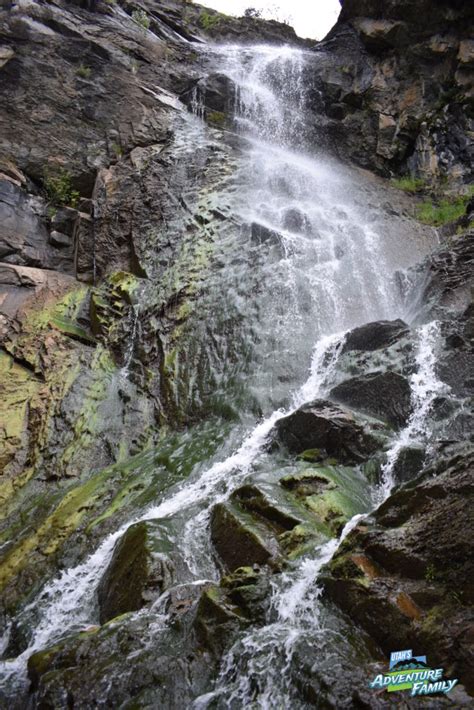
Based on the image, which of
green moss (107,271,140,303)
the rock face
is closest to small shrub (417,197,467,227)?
the rock face

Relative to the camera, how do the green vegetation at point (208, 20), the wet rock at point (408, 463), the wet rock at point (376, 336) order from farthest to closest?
the green vegetation at point (208, 20), the wet rock at point (376, 336), the wet rock at point (408, 463)

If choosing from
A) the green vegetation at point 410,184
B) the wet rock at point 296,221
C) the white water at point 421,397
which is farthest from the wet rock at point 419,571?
the green vegetation at point 410,184

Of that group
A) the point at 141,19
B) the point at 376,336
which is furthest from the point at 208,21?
the point at 376,336

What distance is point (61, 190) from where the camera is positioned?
1517cm

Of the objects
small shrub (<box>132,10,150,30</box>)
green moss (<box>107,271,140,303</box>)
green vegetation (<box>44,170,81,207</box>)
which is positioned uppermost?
small shrub (<box>132,10,150,30</box>)

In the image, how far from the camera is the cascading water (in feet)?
14.2

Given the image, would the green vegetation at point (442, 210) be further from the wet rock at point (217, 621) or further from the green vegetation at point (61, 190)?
the wet rock at point (217, 621)

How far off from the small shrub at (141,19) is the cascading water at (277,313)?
291 cm

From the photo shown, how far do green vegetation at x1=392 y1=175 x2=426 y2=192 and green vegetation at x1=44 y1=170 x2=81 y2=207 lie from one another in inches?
445

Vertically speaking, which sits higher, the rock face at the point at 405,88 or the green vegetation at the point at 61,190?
the rock face at the point at 405,88

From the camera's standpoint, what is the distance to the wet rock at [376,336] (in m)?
9.25

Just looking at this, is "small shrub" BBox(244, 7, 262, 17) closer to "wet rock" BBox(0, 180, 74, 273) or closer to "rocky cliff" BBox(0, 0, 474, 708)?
"rocky cliff" BBox(0, 0, 474, 708)

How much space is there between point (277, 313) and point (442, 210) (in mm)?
8217

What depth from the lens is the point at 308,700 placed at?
3.58 m
